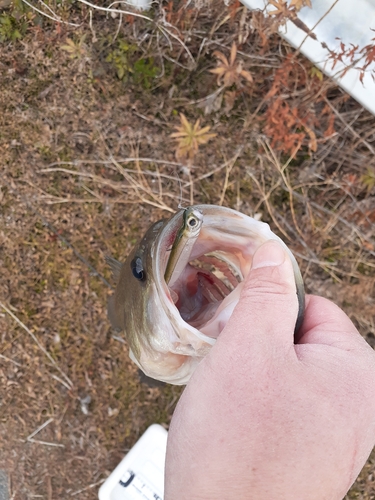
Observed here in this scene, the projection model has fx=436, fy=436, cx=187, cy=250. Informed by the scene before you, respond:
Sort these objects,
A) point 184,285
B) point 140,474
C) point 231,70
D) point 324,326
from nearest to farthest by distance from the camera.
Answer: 1. point 324,326
2. point 184,285
3. point 231,70
4. point 140,474

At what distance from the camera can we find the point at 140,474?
270 centimetres

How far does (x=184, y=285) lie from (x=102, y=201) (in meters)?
1.29

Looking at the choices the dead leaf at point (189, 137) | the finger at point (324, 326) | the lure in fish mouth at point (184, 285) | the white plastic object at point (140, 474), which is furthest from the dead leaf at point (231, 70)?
the white plastic object at point (140, 474)

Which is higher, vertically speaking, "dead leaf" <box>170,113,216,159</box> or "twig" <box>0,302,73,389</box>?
"dead leaf" <box>170,113,216,159</box>

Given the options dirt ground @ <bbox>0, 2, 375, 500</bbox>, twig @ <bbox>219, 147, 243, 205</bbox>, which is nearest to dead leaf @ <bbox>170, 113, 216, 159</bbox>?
dirt ground @ <bbox>0, 2, 375, 500</bbox>

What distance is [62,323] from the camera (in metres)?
2.89

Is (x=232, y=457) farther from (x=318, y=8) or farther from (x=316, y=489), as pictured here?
(x=318, y=8)

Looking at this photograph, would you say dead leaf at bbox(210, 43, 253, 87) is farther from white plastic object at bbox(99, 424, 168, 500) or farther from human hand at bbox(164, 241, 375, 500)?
white plastic object at bbox(99, 424, 168, 500)

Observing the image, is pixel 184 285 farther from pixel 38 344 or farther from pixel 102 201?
pixel 38 344

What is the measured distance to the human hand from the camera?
3.74ft

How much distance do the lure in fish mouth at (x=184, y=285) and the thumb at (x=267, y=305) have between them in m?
0.06

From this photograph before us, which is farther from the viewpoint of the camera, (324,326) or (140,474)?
(140,474)

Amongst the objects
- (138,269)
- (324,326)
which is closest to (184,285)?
(138,269)

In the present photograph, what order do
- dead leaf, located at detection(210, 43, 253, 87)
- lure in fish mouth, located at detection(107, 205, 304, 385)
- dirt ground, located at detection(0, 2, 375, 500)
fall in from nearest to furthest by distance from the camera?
lure in fish mouth, located at detection(107, 205, 304, 385), dead leaf, located at detection(210, 43, 253, 87), dirt ground, located at detection(0, 2, 375, 500)
